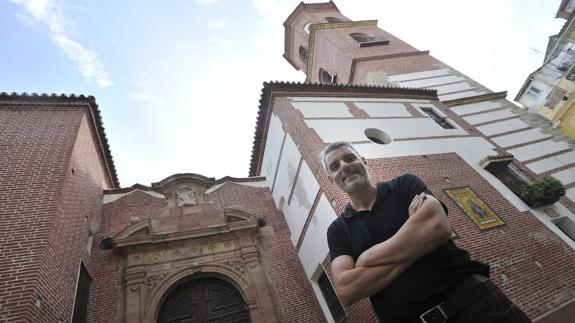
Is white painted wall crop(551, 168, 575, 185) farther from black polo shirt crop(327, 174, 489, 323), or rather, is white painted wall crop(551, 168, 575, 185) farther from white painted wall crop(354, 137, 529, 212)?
black polo shirt crop(327, 174, 489, 323)

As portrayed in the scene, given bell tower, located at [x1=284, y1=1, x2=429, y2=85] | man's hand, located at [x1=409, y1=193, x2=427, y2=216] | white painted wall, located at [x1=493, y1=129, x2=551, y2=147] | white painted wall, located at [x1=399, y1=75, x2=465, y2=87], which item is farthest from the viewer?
bell tower, located at [x1=284, y1=1, x2=429, y2=85]

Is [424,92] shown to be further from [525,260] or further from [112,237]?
[112,237]

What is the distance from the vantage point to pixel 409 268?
6.15 ft

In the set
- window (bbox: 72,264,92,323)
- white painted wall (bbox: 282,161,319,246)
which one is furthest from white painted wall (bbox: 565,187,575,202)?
window (bbox: 72,264,92,323)

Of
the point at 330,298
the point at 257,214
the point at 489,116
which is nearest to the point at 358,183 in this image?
the point at 330,298

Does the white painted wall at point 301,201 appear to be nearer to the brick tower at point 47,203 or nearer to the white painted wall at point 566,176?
the brick tower at point 47,203

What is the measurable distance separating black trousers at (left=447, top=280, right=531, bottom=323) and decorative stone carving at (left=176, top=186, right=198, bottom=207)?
27.8 feet

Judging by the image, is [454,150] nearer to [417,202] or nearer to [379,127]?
[379,127]

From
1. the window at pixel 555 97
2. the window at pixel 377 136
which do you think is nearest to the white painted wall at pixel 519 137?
the window at pixel 377 136

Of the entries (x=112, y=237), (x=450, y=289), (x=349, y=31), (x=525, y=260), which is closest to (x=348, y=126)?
(x=525, y=260)

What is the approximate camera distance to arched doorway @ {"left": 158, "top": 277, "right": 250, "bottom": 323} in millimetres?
6988

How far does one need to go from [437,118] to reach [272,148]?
20.9 ft

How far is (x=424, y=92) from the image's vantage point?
1270 centimetres

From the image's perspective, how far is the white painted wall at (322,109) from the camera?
962 centimetres
